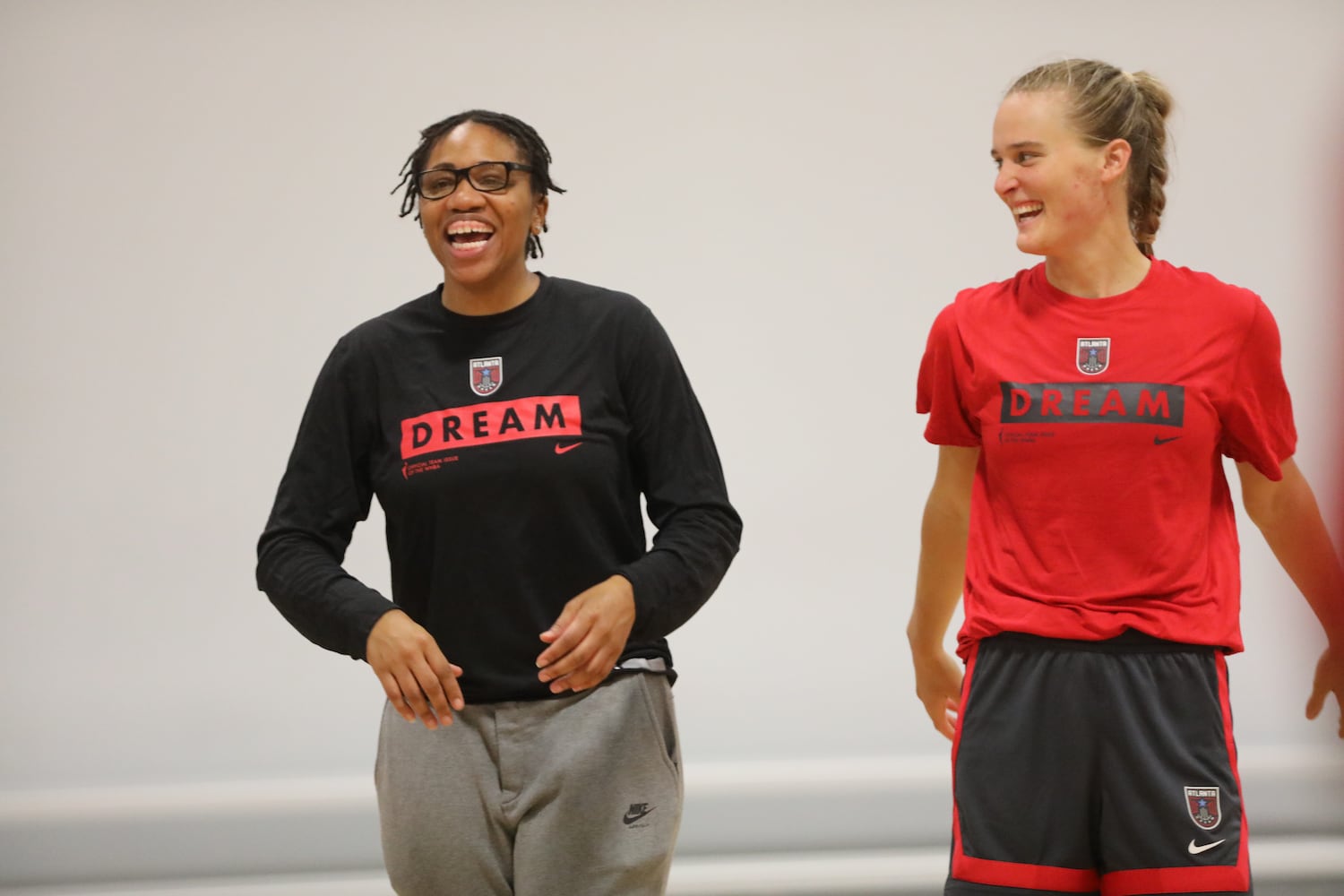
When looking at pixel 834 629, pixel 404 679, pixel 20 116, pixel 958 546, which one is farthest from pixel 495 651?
pixel 20 116

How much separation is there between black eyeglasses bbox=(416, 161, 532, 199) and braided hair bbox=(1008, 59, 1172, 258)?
620 millimetres

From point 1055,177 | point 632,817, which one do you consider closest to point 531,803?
point 632,817

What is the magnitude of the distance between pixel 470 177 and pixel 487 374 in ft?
0.81

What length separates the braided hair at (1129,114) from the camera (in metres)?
1.74

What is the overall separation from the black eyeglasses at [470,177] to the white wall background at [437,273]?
4.47 ft

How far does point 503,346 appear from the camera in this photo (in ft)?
5.66

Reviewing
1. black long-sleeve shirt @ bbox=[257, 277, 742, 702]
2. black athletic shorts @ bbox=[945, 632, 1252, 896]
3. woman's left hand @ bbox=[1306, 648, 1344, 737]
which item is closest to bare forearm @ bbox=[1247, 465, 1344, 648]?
woman's left hand @ bbox=[1306, 648, 1344, 737]

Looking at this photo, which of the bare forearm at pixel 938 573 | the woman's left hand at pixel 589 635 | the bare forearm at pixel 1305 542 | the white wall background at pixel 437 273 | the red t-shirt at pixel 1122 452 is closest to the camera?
the woman's left hand at pixel 589 635

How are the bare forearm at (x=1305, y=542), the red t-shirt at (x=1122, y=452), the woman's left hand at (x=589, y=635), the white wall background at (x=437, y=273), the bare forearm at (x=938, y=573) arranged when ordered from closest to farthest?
the woman's left hand at (x=589, y=635) < the red t-shirt at (x=1122, y=452) < the bare forearm at (x=1305, y=542) < the bare forearm at (x=938, y=573) < the white wall background at (x=437, y=273)

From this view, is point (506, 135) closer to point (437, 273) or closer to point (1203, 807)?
point (1203, 807)

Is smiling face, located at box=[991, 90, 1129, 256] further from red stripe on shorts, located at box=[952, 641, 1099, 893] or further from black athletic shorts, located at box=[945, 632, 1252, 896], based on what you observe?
red stripe on shorts, located at box=[952, 641, 1099, 893]

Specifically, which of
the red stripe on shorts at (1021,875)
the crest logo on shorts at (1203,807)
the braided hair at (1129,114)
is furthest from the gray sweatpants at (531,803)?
the braided hair at (1129,114)

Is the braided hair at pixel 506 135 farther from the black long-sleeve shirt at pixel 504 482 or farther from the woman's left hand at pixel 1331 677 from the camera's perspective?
the woman's left hand at pixel 1331 677

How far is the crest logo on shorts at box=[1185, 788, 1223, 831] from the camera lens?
5.32 ft
